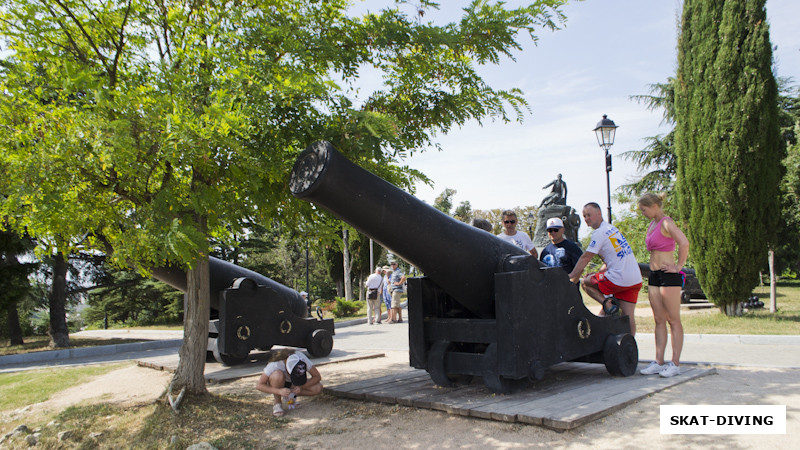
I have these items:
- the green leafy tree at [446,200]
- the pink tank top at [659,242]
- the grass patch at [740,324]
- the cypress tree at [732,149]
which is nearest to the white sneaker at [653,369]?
the pink tank top at [659,242]

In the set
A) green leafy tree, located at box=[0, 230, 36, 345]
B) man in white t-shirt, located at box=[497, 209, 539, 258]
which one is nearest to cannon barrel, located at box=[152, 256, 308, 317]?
man in white t-shirt, located at box=[497, 209, 539, 258]

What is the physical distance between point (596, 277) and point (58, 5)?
5979 mm

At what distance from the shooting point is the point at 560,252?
21.2ft

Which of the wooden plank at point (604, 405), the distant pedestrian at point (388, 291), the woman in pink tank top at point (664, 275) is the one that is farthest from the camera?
the distant pedestrian at point (388, 291)

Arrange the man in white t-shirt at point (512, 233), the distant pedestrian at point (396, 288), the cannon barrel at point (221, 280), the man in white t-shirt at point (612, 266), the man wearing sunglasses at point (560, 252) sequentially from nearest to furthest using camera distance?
the man in white t-shirt at point (612, 266) → the man wearing sunglasses at point (560, 252) → the man in white t-shirt at point (512, 233) → the cannon barrel at point (221, 280) → the distant pedestrian at point (396, 288)

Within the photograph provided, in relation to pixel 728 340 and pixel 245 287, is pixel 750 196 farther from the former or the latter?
pixel 245 287

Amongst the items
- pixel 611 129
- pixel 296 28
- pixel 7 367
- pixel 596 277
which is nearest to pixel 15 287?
pixel 7 367

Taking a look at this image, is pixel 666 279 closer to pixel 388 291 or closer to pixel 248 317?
pixel 248 317

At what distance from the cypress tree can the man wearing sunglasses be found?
880cm

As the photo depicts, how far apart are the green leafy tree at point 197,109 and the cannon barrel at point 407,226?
1.93ft

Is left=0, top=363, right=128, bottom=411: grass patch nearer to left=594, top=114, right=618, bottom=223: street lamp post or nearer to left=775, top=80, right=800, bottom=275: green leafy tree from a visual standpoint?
left=594, top=114, right=618, bottom=223: street lamp post

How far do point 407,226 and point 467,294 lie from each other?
968mm

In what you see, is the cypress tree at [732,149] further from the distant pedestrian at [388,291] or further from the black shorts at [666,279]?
the black shorts at [666,279]

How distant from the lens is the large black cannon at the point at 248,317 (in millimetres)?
7863
